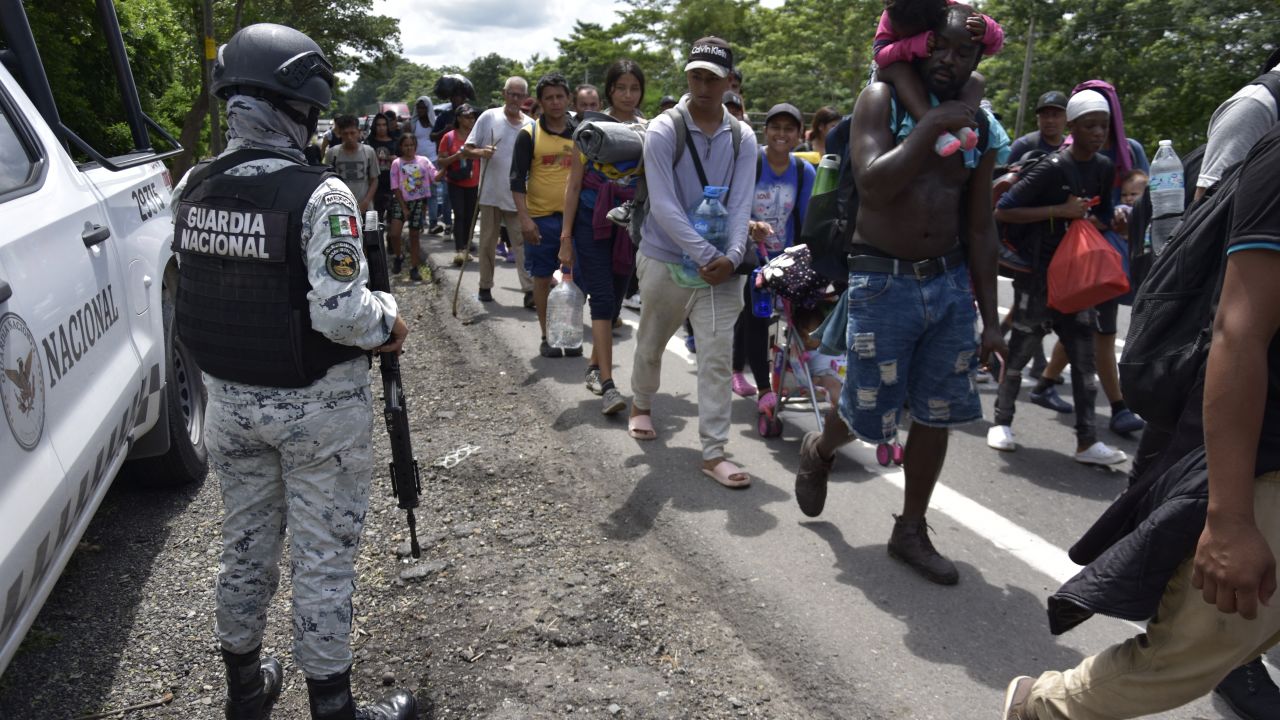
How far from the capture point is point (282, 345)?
2.46 metres

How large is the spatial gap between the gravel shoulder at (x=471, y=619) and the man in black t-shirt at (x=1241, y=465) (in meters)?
1.23

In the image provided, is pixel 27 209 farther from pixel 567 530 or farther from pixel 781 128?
pixel 781 128

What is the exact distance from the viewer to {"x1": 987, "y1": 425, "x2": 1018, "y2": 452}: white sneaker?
533 cm

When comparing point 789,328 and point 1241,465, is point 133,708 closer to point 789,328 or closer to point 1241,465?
point 1241,465

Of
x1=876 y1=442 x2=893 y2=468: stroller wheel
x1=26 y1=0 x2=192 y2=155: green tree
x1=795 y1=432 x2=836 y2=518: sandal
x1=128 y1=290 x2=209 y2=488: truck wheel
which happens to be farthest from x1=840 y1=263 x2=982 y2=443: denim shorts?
x1=26 y1=0 x2=192 y2=155: green tree

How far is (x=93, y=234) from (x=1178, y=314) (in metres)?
3.30

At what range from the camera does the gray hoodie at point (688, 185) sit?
454 cm

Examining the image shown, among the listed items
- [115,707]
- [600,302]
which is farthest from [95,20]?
[115,707]

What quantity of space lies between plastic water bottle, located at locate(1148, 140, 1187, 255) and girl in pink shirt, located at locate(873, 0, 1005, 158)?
38.0 inches

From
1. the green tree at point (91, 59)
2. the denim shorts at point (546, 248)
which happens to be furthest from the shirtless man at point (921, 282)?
the green tree at point (91, 59)

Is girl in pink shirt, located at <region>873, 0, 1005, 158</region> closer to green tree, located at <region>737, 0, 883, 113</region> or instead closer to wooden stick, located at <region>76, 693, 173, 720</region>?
wooden stick, located at <region>76, 693, 173, 720</region>

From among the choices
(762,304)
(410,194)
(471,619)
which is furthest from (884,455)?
(410,194)

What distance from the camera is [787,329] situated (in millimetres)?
5445

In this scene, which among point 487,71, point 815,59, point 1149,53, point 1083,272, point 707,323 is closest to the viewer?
point 707,323
